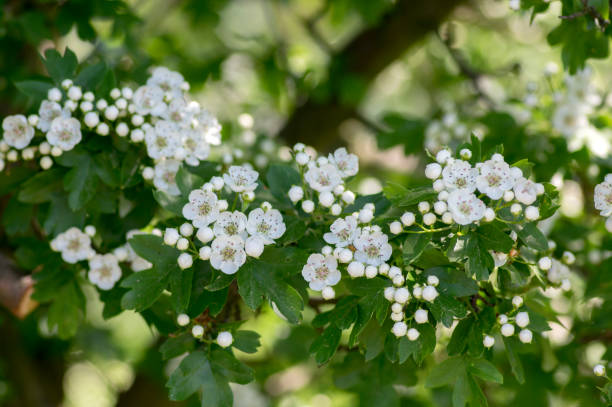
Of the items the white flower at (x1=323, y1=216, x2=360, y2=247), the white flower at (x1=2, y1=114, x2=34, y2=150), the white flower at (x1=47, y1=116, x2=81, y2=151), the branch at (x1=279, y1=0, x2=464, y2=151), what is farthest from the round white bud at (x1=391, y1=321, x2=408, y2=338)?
the branch at (x1=279, y1=0, x2=464, y2=151)

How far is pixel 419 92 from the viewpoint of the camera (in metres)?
5.59

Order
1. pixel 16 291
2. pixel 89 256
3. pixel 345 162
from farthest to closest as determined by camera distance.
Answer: pixel 16 291
pixel 89 256
pixel 345 162

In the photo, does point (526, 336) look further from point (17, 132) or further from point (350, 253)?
point (17, 132)

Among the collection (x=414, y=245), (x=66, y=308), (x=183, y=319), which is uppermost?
(x=414, y=245)

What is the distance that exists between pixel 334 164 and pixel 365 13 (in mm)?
1753

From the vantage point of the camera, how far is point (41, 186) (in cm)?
217

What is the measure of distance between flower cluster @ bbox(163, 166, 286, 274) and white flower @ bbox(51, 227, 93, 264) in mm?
438

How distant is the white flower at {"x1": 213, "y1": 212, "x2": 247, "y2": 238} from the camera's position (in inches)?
70.0

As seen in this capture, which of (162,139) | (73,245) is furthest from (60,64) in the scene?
(73,245)

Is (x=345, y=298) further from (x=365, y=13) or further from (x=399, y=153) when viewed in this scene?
(x=399, y=153)

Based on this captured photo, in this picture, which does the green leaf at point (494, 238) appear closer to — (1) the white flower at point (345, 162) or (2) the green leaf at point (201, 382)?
(1) the white flower at point (345, 162)

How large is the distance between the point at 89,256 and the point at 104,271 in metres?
0.07

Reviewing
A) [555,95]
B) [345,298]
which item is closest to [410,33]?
[555,95]

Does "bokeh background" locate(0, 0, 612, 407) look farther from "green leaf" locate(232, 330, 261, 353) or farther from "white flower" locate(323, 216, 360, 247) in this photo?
"white flower" locate(323, 216, 360, 247)
